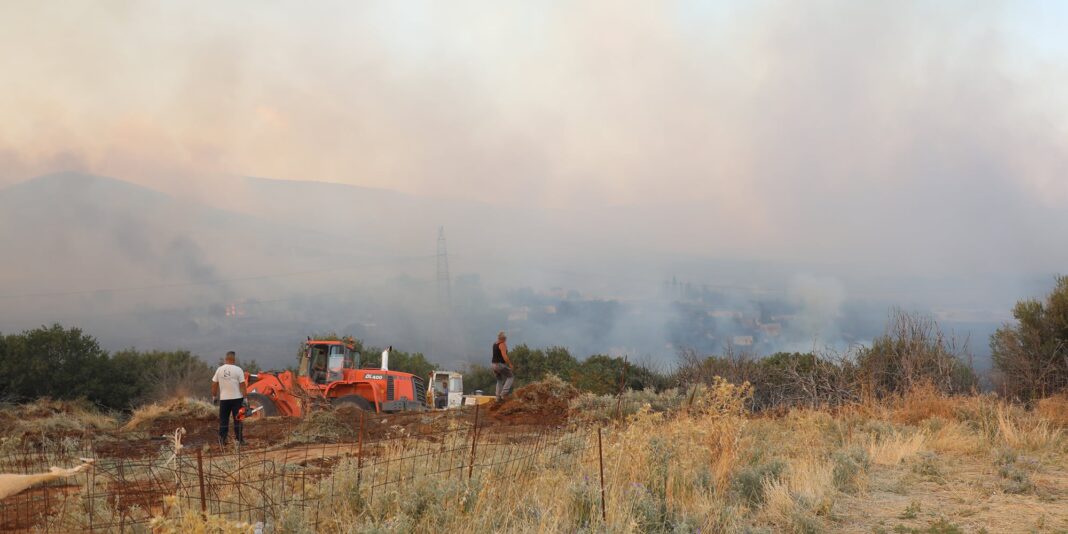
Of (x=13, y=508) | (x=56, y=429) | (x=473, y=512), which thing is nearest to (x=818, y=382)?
(x=473, y=512)

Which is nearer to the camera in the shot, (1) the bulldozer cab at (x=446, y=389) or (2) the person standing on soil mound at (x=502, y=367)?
(2) the person standing on soil mound at (x=502, y=367)

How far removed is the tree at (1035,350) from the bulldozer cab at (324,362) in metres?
17.9

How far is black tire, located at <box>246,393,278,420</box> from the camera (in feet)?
71.9

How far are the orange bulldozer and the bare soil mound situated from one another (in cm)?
398

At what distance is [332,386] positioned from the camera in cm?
2180

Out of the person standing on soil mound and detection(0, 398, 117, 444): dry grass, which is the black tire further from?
the person standing on soil mound

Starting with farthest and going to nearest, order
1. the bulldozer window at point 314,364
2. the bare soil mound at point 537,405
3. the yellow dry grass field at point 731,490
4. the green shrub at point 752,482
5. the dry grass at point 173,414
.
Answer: the dry grass at point 173,414, the bulldozer window at point 314,364, the bare soil mound at point 537,405, the green shrub at point 752,482, the yellow dry grass field at point 731,490

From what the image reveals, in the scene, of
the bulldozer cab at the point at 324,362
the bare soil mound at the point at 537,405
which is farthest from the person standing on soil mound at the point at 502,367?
the bulldozer cab at the point at 324,362

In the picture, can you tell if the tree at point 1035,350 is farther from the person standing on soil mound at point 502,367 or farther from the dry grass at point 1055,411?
the person standing on soil mound at point 502,367

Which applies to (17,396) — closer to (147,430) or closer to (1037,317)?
(147,430)

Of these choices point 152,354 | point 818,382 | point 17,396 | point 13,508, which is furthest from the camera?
point 152,354

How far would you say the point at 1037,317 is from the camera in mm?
23078

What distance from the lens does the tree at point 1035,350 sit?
19.5 meters

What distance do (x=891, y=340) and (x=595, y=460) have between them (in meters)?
14.7
